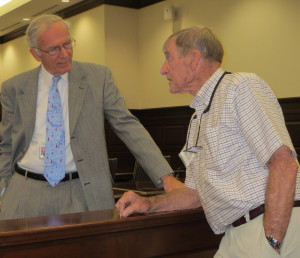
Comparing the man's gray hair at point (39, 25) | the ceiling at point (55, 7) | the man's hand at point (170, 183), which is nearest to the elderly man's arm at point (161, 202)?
the man's hand at point (170, 183)

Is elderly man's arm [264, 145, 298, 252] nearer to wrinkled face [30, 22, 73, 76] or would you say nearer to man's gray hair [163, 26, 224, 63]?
man's gray hair [163, 26, 224, 63]

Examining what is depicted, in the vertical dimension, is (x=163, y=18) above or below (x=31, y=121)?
above

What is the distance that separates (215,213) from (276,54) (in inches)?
229

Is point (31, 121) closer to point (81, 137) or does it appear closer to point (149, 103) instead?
point (81, 137)

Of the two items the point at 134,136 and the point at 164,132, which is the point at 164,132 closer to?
the point at 164,132

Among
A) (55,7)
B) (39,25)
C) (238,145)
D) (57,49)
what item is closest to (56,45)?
(57,49)

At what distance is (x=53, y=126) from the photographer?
2537 millimetres

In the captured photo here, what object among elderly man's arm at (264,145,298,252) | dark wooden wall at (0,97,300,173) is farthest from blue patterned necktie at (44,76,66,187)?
dark wooden wall at (0,97,300,173)

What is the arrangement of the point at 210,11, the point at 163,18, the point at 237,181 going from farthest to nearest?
the point at 163,18 → the point at 210,11 → the point at 237,181

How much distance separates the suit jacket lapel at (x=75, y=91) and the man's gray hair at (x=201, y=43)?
0.75m

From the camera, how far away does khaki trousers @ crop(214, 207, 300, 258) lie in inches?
63.9

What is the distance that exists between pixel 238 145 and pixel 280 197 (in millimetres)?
245

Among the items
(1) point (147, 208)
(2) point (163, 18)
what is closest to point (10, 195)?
(1) point (147, 208)

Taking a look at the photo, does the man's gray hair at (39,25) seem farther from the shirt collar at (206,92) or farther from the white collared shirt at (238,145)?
the white collared shirt at (238,145)
